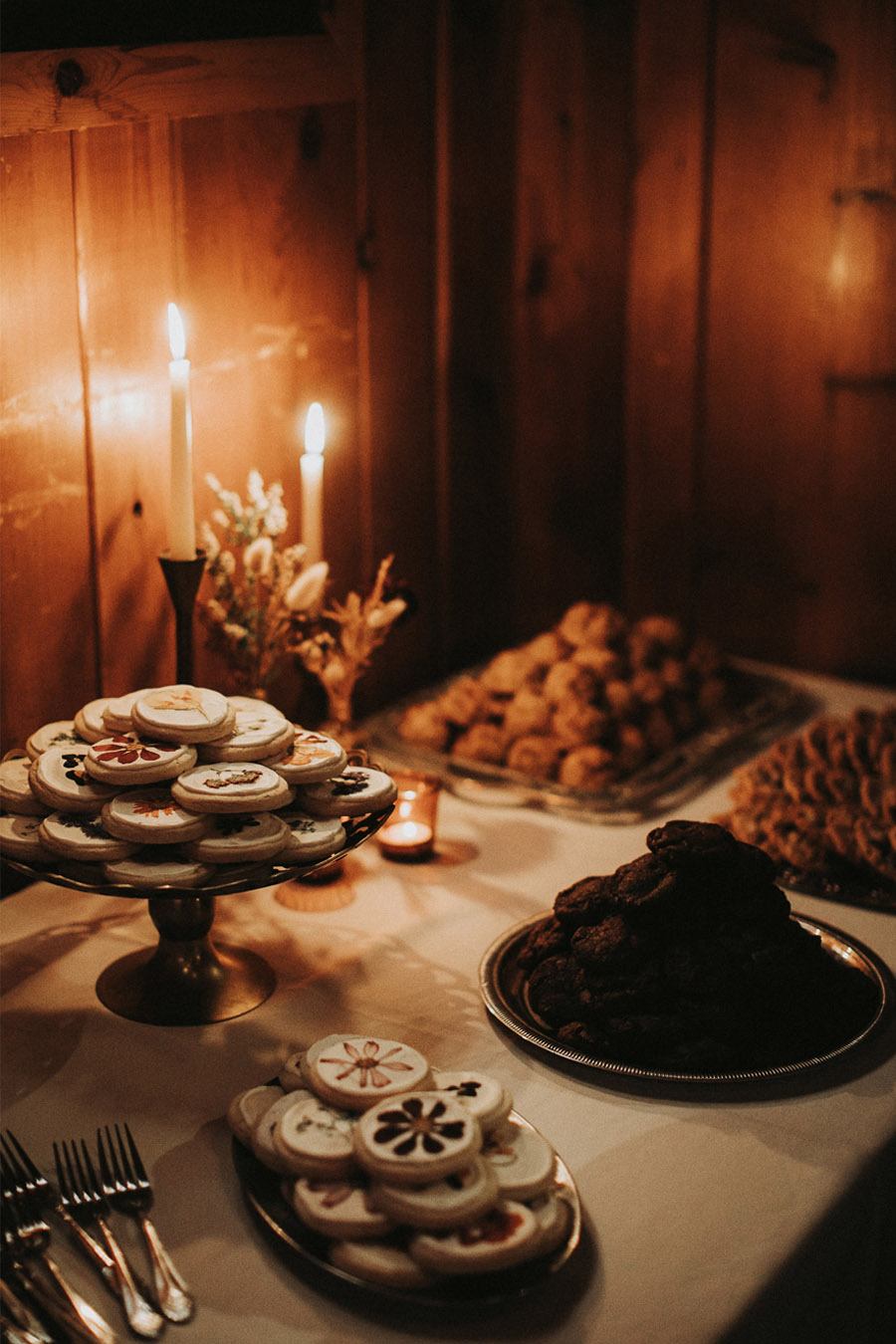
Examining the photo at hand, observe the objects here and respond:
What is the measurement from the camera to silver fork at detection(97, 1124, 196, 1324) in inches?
40.8

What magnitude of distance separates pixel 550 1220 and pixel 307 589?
35.5 inches

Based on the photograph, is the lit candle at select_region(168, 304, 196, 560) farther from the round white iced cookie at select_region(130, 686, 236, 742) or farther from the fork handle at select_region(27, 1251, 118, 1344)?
the fork handle at select_region(27, 1251, 118, 1344)

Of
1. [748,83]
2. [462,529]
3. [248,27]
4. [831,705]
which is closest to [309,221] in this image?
[248,27]

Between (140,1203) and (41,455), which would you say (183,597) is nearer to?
(41,455)

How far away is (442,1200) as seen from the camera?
39.5 inches

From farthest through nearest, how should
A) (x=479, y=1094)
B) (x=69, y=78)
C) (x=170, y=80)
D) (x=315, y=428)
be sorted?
(x=315, y=428)
(x=170, y=80)
(x=69, y=78)
(x=479, y=1094)

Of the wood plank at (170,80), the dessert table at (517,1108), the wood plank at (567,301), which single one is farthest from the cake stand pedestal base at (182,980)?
the wood plank at (567,301)

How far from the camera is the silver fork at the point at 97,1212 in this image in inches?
39.9

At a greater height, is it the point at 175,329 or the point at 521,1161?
the point at 175,329

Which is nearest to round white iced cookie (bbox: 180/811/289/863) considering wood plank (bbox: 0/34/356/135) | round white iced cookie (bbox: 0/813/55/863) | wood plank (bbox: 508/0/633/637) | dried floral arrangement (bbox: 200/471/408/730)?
round white iced cookie (bbox: 0/813/55/863)

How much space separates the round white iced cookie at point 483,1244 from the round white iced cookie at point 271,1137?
0.40ft

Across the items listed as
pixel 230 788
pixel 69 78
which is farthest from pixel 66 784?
pixel 69 78

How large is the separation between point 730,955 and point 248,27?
121 centimetres

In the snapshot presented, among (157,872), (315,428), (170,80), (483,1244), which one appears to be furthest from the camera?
(315,428)
